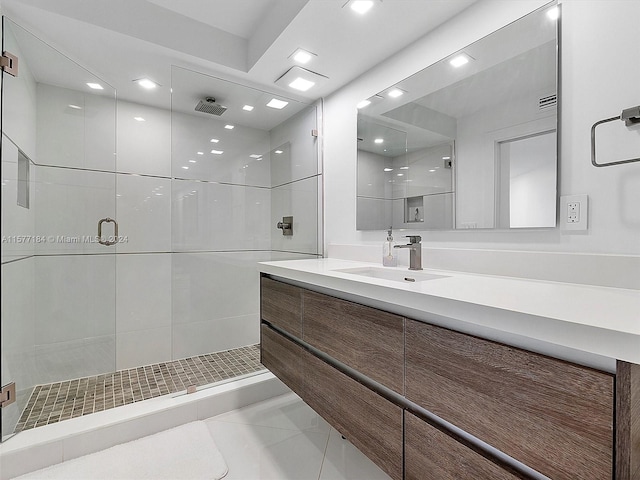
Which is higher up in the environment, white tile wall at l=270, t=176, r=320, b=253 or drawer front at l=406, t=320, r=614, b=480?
white tile wall at l=270, t=176, r=320, b=253

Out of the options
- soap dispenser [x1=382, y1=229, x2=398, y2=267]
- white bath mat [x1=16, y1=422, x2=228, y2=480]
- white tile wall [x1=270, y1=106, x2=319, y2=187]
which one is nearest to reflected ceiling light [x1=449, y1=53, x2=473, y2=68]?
soap dispenser [x1=382, y1=229, x2=398, y2=267]

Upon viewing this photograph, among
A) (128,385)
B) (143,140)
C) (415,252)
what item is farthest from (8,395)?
(415,252)

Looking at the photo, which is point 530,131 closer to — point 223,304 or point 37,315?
point 223,304

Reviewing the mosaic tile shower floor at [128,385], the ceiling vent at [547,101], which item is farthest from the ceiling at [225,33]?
the mosaic tile shower floor at [128,385]

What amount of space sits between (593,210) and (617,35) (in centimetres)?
58

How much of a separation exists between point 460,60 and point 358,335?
1.34m

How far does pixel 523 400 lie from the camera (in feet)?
2.14

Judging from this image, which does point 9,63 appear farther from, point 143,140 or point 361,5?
point 361,5

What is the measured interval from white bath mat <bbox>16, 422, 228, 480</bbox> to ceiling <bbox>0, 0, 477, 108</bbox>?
206cm

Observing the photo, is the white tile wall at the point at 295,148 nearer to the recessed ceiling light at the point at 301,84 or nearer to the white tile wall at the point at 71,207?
the recessed ceiling light at the point at 301,84

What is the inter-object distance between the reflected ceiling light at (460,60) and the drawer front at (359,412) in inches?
57.9

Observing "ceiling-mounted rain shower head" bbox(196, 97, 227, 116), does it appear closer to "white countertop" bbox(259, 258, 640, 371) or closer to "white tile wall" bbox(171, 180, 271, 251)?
"white tile wall" bbox(171, 180, 271, 251)

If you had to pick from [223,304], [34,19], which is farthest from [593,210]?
[34,19]

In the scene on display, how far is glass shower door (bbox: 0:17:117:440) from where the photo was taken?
1590 mm
